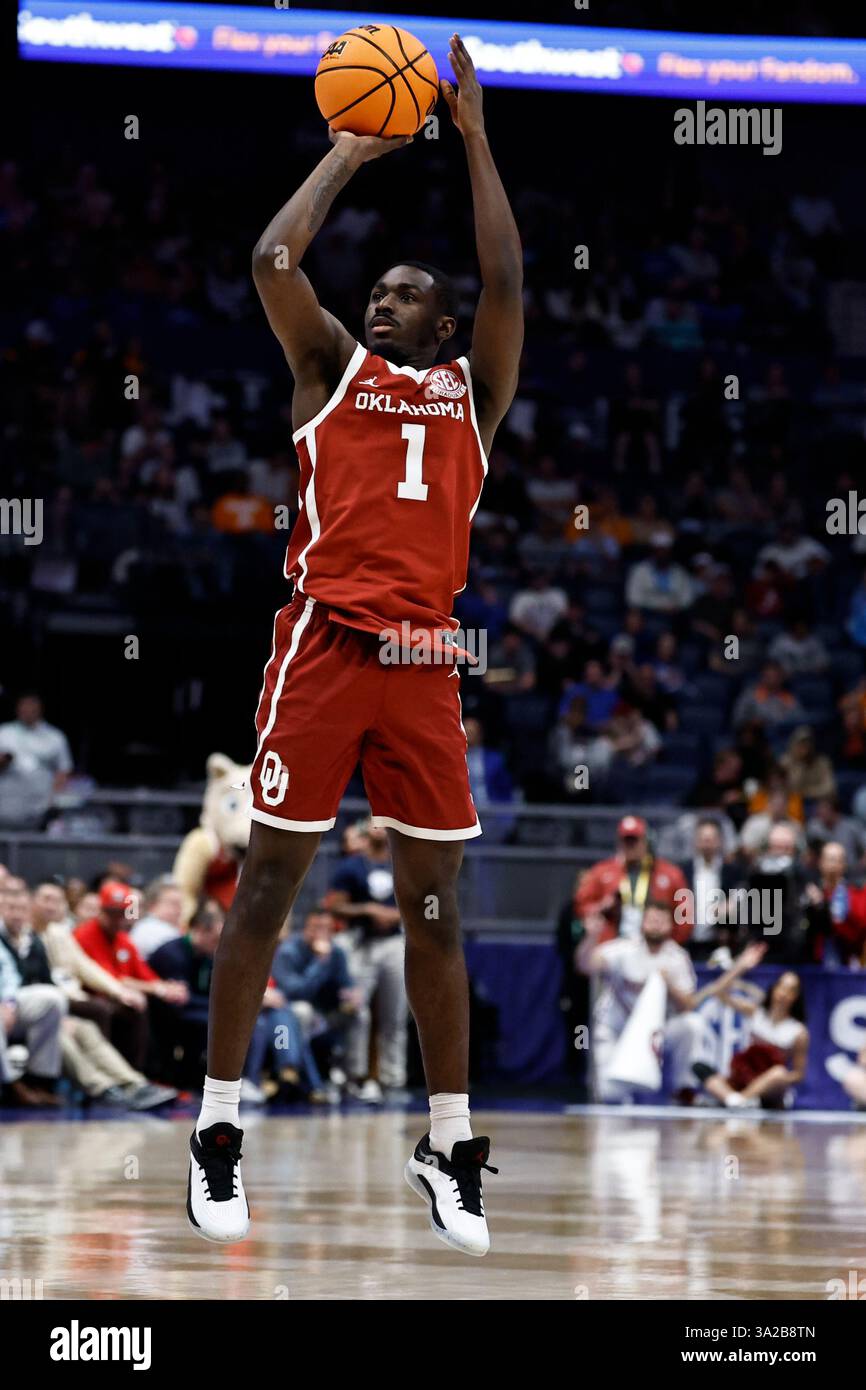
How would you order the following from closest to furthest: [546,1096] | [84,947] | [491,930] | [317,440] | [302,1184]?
[317,440]
[302,1184]
[84,947]
[546,1096]
[491,930]

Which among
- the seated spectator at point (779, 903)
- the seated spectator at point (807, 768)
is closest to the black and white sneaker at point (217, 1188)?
the seated spectator at point (779, 903)

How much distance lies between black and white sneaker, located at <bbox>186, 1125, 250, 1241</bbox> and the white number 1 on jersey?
1.57 meters

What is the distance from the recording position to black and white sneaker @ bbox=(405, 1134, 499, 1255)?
4859 mm

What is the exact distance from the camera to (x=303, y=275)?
4785 millimetres

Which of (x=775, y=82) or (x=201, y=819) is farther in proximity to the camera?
(x=775, y=82)

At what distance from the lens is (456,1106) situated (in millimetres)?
5016

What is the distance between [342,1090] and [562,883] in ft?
8.77

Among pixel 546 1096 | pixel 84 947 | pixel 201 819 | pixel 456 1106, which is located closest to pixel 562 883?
pixel 546 1096

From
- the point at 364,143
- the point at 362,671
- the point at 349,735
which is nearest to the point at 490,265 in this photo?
the point at 364,143

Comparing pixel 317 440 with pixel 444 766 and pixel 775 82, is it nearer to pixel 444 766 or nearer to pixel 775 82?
pixel 444 766

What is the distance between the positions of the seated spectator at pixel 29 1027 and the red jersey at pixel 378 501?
22.1 ft

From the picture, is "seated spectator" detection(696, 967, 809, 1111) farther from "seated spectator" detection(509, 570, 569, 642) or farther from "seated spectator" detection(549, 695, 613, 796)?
"seated spectator" detection(509, 570, 569, 642)

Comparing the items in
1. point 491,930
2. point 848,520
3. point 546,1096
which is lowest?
point 546,1096

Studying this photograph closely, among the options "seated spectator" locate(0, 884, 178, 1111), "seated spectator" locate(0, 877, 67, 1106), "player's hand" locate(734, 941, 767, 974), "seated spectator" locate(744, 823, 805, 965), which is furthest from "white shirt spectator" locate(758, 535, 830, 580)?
"seated spectator" locate(0, 877, 67, 1106)
